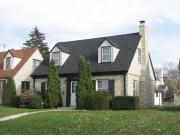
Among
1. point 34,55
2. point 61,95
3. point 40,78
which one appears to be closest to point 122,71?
point 61,95

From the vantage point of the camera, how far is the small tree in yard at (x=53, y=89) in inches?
1230

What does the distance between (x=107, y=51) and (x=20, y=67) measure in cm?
1057

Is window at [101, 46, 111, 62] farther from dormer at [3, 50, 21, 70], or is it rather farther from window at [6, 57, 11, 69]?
window at [6, 57, 11, 69]

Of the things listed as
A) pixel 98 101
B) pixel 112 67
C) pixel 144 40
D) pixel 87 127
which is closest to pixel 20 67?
pixel 112 67

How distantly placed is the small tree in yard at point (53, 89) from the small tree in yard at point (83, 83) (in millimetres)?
3113

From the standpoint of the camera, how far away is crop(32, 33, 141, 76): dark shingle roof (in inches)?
→ 1229

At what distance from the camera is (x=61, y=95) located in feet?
108

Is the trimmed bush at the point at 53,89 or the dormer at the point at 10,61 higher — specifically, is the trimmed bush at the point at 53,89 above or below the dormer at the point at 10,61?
below

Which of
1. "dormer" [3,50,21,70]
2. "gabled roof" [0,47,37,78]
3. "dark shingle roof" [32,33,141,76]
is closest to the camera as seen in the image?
"dark shingle roof" [32,33,141,76]

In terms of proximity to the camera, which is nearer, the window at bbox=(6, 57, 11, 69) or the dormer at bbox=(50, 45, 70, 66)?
the dormer at bbox=(50, 45, 70, 66)

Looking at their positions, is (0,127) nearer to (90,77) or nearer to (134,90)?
(90,77)

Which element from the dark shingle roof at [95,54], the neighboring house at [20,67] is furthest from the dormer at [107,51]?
the neighboring house at [20,67]

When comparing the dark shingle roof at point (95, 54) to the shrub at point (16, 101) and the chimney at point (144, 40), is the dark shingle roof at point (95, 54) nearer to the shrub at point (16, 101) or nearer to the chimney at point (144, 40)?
the chimney at point (144, 40)

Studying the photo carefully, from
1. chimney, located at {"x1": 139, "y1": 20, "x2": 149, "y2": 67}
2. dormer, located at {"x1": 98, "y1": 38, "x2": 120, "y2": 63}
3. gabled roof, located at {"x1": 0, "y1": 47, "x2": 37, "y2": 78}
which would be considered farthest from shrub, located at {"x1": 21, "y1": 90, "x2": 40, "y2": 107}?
chimney, located at {"x1": 139, "y1": 20, "x2": 149, "y2": 67}
